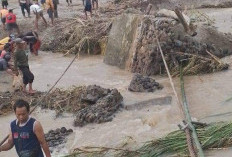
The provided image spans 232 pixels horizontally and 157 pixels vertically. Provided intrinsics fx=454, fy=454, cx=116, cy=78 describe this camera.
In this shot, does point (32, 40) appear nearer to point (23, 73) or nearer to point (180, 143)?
point (23, 73)

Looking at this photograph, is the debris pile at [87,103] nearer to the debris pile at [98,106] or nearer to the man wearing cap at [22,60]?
the debris pile at [98,106]

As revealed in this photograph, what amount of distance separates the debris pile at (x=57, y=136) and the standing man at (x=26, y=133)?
261cm

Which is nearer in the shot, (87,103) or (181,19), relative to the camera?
(87,103)

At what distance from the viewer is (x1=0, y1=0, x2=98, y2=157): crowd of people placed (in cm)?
433

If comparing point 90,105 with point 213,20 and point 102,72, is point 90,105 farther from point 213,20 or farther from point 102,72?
point 213,20

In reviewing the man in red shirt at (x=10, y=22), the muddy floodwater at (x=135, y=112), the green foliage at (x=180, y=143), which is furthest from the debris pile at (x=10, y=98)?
the man in red shirt at (x=10, y=22)

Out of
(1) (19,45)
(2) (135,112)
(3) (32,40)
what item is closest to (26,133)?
(2) (135,112)

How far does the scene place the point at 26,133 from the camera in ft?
14.3

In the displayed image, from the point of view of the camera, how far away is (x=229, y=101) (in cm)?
771

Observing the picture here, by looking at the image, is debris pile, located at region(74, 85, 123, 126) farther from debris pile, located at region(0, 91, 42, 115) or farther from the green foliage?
the green foliage

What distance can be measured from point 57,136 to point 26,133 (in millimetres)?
3022

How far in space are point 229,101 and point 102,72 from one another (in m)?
4.52

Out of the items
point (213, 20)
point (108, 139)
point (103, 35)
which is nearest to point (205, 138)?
point (108, 139)

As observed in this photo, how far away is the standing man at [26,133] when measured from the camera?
429 centimetres
